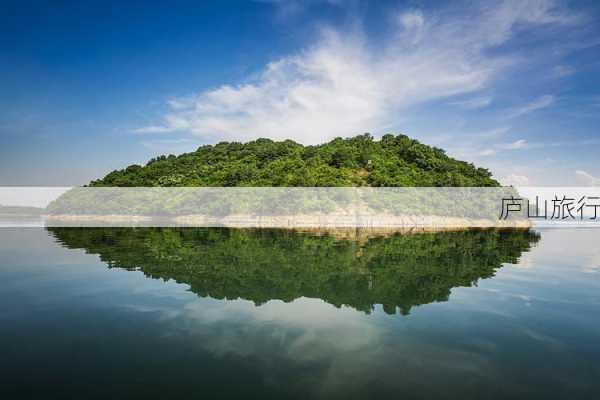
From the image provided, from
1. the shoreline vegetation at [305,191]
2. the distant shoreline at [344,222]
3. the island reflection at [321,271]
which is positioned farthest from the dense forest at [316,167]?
the island reflection at [321,271]

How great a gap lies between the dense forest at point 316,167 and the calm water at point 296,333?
8631cm

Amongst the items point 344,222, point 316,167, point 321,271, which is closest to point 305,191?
point 344,222

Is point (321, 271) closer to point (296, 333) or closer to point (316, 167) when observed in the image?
point (296, 333)

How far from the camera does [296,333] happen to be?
12062 mm

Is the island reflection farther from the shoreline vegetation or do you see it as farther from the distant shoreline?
the shoreline vegetation

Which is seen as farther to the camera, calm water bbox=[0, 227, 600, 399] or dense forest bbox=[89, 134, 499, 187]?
dense forest bbox=[89, 134, 499, 187]

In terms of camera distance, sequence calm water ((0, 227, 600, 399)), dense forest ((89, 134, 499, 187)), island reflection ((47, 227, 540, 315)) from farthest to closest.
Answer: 1. dense forest ((89, 134, 499, 187))
2. island reflection ((47, 227, 540, 315))
3. calm water ((0, 227, 600, 399))

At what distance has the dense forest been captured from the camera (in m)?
119

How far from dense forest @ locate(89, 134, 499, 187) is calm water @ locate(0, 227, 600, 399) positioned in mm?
86308

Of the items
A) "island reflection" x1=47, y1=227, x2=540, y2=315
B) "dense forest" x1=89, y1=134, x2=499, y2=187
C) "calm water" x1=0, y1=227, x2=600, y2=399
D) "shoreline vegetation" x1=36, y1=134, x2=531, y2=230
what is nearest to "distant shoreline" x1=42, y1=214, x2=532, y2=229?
"shoreline vegetation" x1=36, y1=134, x2=531, y2=230

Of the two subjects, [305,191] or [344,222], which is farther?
[305,191]

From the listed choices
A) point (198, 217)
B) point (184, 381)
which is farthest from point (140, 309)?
point (198, 217)

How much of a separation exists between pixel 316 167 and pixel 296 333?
114m

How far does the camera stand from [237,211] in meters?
103
